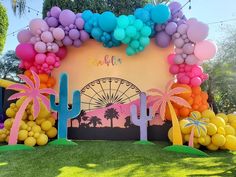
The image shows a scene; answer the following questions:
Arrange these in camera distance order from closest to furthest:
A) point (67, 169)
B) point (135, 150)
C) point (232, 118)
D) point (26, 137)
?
point (67, 169) → point (135, 150) → point (26, 137) → point (232, 118)

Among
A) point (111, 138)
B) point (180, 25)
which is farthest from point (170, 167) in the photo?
point (180, 25)

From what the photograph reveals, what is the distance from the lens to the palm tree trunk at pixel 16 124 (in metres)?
5.18

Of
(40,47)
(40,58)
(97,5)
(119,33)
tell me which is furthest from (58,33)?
(97,5)

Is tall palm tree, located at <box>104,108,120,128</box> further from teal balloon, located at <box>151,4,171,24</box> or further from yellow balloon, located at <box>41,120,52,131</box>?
teal balloon, located at <box>151,4,171,24</box>

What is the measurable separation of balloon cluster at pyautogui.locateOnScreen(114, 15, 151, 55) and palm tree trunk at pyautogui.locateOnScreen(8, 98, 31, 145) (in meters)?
2.17

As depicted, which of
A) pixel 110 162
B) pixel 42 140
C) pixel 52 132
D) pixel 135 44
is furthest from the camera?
pixel 135 44

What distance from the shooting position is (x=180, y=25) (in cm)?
601

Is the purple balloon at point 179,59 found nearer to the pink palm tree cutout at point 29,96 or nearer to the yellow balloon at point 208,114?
the yellow balloon at point 208,114

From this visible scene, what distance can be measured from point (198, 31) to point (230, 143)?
7.21 feet

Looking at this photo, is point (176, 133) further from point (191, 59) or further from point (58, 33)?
point (58, 33)

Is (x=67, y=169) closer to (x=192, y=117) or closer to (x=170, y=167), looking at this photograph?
(x=170, y=167)

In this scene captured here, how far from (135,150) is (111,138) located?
1.24m

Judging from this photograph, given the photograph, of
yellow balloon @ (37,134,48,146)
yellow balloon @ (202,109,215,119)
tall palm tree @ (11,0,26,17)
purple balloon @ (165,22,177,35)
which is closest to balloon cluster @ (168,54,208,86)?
purple balloon @ (165,22,177,35)

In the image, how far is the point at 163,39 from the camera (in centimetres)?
611
